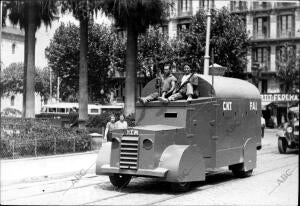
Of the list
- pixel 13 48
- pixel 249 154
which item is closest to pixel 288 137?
pixel 249 154

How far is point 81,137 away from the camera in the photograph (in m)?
20.6

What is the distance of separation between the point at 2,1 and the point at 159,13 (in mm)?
20668

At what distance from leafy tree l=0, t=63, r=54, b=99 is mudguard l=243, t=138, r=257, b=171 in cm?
595

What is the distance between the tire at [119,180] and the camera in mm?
12352

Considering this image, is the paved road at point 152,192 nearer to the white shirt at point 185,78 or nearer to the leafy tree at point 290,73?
the white shirt at point 185,78

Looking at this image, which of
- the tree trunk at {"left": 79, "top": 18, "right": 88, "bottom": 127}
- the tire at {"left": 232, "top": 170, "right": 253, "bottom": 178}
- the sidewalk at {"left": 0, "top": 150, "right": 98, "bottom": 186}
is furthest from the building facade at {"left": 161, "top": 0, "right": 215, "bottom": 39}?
the tire at {"left": 232, "top": 170, "right": 253, "bottom": 178}

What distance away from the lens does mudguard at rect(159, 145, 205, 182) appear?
1114 centimetres

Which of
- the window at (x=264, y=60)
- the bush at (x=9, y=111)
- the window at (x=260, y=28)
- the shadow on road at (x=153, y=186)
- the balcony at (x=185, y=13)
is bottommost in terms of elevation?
the shadow on road at (x=153, y=186)

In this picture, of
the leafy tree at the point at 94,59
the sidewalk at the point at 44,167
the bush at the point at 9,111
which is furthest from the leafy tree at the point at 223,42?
the bush at the point at 9,111

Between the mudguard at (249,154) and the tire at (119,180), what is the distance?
3.93m

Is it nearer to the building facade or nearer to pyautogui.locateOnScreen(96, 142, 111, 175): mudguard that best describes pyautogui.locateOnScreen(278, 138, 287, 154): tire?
pyautogui.locateOnScreen(96, 142, 111, 175): mudguard

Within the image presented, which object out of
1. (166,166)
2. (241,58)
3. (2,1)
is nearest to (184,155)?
(166,166)

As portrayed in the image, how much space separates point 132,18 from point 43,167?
12719 mm

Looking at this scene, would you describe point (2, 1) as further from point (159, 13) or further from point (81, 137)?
point (159, 13)
